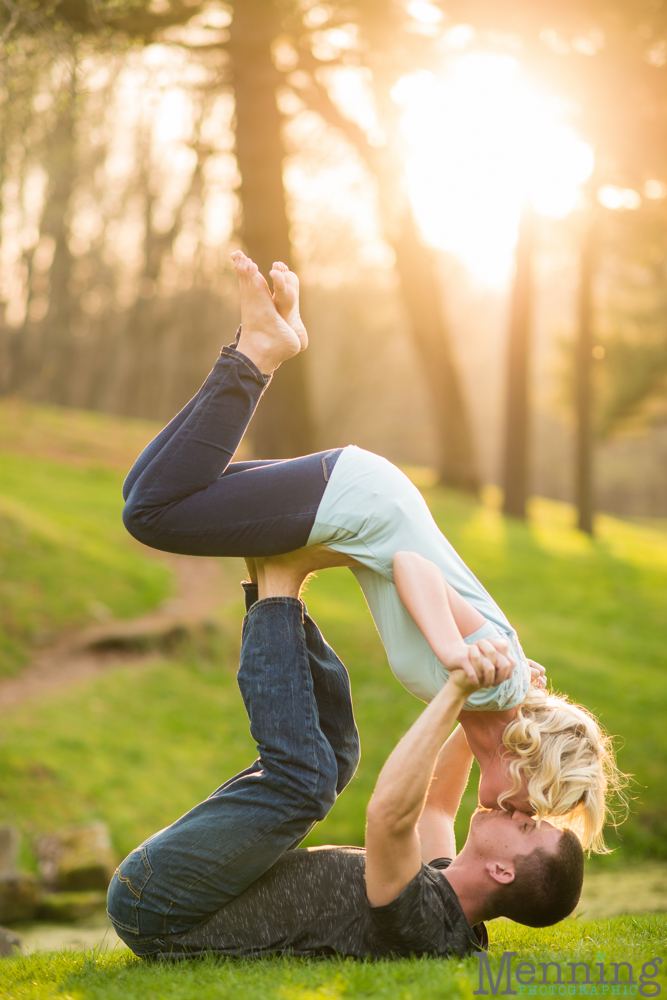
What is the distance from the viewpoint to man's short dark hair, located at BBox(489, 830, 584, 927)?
2.91 meters

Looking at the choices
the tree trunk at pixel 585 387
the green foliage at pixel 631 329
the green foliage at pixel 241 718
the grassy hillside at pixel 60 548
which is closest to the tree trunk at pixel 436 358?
the tree trunk at pixel 585 387

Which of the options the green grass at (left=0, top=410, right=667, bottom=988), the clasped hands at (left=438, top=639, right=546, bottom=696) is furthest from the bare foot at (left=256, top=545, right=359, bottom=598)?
the green grass at (left=0, top=410, right=667, bottom=988)

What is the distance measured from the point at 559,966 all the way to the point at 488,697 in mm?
856

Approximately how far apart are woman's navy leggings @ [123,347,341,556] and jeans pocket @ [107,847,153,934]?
3.73ft

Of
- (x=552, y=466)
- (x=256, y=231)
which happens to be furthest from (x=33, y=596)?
(x=552, y=466)

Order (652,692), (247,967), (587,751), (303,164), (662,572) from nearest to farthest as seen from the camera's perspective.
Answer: (247,967), (587,751), (652,692), (662,572), (303,164)

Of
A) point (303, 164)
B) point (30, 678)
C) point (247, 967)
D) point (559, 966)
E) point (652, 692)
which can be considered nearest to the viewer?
point (559, 966)

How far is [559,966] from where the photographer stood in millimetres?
2641

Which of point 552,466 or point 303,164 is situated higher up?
point 303,164

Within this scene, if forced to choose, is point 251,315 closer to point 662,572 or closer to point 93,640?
point 93,640

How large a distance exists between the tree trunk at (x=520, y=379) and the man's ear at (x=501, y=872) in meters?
15.0

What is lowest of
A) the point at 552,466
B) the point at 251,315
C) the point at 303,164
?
the point at 552,466

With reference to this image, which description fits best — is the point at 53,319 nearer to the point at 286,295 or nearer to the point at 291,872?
Result: the point at 286,295

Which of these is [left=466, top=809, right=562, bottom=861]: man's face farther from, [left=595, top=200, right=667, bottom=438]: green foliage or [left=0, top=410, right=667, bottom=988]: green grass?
[left=595, top=200, right=667, bottom=438]: green foliage
